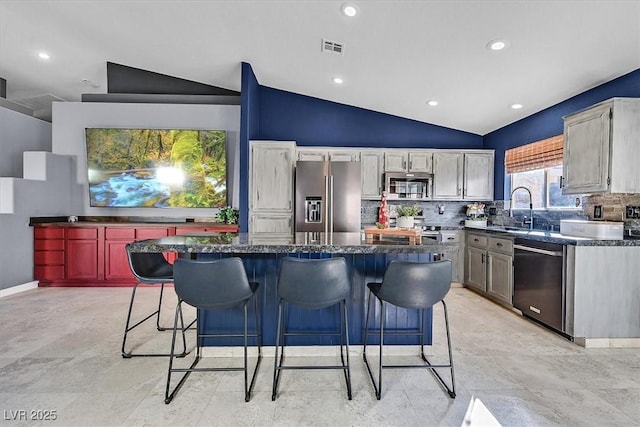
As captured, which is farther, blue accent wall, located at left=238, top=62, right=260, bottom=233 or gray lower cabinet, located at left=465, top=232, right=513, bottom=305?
blue accent wall, located at left=238, top=62, right=260, bottom=233

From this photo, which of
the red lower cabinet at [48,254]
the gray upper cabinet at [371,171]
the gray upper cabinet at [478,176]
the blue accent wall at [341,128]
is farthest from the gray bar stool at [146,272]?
the gray upper cabinet at [478,176]

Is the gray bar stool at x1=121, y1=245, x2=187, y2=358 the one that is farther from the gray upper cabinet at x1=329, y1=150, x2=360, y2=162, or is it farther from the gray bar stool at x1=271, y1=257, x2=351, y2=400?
the gray upper cabinet at x1=329, y1=150, x2=360, y2=162

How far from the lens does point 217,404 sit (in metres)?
1.94

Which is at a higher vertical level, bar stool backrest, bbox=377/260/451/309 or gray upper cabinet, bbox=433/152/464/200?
gray upper cabinet, bbox=433/152/464/200

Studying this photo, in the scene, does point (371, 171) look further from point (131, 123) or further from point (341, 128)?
point (131, 123)

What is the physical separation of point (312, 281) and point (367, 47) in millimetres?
2727

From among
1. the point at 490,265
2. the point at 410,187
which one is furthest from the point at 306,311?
the point at 410,187

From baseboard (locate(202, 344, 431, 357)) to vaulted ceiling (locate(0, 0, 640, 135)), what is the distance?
2851 mm

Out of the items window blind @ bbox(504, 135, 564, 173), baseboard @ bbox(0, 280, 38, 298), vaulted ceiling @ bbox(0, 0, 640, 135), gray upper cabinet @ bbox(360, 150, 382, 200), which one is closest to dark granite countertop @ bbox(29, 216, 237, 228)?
baseboard @ bbox(0, 280, 38, 298)

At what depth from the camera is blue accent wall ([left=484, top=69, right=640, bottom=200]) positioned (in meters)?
3.03

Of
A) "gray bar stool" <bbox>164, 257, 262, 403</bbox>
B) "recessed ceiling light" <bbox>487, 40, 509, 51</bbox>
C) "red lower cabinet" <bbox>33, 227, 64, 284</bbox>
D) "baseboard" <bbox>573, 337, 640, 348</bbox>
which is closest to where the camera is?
"gray bar stool" <bbox>164, 257, 262, 403</bbox>

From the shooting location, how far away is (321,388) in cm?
211

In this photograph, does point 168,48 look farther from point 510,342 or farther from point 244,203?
point 510,342

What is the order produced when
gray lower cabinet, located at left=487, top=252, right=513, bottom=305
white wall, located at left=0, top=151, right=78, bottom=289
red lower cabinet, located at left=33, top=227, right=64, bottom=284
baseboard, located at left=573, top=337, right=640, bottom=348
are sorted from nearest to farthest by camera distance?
baseboard, located at left=573, top=337, right=640, bottom=348
gray lower cabinet, located at left=487, top=252, right=513, bottom=305
white wall, located at left=0, top=151, right=78, bottom=289
red lower cabinet, located at left=33, top=227, right=64, bottom=284
